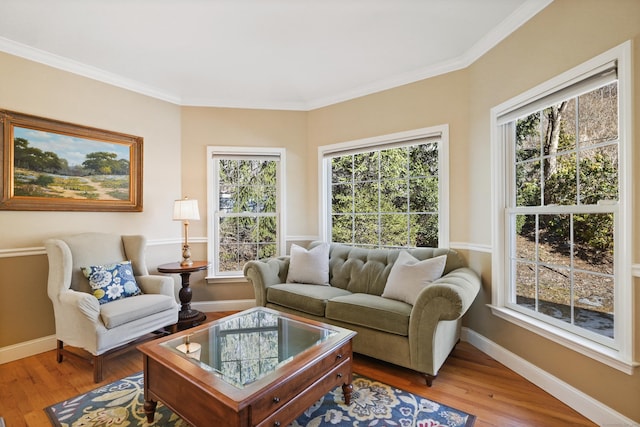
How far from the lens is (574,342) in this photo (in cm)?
182

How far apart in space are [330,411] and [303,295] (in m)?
1.04

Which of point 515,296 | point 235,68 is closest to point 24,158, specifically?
point 235,68

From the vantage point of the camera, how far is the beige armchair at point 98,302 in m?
2.21

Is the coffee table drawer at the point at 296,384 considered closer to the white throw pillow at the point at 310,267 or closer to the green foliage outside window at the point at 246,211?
the white throw pillow at the point at 310,267

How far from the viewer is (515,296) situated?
2.43m

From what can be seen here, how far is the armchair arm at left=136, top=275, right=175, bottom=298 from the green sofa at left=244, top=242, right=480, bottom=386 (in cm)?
74

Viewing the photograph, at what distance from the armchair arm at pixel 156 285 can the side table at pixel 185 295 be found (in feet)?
0.70

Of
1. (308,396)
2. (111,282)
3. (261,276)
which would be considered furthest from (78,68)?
(308,396)

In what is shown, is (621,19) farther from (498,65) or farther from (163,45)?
(163,45)

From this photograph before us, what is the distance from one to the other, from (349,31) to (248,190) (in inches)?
A: 87.2

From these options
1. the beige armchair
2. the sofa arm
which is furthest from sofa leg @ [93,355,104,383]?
the sofa arm

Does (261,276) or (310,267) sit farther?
(310,267)

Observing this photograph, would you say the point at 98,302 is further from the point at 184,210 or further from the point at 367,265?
the point at 367,265

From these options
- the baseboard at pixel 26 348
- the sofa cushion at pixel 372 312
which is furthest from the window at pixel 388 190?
the baseboard at pixel 26 348
